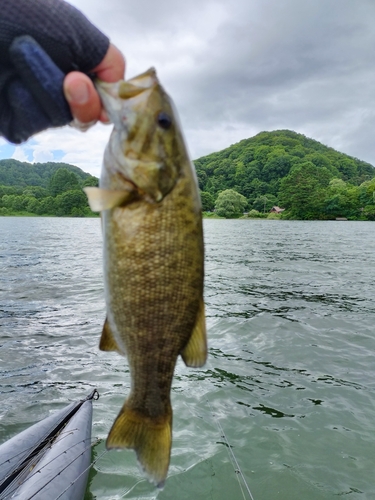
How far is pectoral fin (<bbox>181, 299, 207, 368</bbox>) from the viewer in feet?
8.45

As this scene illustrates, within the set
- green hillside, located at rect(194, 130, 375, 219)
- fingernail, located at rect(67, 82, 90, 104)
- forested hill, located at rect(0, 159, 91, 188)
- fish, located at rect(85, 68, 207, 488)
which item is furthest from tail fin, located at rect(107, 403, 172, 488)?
forested hill, located at rect(0, 159, 91, 188)

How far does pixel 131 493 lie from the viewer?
6.64 meters

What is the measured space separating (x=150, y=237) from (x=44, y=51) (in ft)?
4.05

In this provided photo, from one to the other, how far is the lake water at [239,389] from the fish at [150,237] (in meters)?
5.12

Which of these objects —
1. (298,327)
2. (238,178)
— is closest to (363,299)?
(298,327)

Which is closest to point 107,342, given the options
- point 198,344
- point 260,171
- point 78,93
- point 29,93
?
point 198,344

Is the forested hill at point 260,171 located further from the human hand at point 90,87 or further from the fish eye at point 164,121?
the fish eye at point 164,121

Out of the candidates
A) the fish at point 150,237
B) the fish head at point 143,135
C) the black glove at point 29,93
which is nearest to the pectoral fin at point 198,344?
the fish at point 150,237

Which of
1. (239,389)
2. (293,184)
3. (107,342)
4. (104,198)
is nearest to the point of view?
(104,198)

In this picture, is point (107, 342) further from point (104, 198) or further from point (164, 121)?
point (164, 121)

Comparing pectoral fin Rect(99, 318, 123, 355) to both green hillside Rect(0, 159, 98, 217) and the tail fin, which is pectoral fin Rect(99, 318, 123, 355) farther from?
green hillside Rect(0, 159, 98, 217)

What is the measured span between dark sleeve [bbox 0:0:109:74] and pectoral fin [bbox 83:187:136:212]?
833 mm

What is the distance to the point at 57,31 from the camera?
2.43 meters

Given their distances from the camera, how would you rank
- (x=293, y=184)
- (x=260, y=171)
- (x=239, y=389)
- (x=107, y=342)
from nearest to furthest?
(x=107, y=342) < (x=239, y=389) < (x=293, y=184) < (x=260, y=171)
